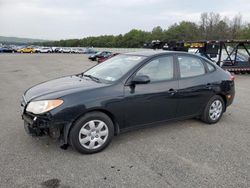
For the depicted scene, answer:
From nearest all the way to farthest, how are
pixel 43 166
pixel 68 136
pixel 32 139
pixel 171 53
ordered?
1. pixel 43 166
2. pixel 68 136
3. pixel 32 139
4. pixel 171 53

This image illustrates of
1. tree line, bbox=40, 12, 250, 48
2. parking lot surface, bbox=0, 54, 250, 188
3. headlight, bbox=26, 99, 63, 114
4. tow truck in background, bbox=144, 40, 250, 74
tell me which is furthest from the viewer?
tree line, bbox=40, 12, 250, 48

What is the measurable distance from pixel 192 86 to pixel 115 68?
1.48 metres

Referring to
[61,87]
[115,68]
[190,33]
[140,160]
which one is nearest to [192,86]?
[115,68]

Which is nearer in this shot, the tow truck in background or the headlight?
the headlight

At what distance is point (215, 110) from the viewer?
5102mm

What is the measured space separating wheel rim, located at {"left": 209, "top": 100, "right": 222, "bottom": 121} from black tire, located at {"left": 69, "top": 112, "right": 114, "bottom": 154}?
2326mm

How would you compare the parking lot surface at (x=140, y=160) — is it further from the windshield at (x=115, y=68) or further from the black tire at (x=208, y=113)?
the windshield at (x=115, y=68)

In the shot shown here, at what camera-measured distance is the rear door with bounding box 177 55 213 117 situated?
4500mm

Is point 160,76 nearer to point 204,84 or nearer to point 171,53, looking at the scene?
point 171,53

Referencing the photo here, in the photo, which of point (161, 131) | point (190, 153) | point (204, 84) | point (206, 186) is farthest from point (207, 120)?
point (206, 186)

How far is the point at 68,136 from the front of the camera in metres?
3.50

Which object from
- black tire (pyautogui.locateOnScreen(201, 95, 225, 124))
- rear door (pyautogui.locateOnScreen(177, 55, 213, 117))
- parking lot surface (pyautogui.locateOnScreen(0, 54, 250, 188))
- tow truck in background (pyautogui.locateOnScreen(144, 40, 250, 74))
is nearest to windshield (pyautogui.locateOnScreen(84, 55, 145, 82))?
rear door (pyautogui.locateOnScreen(177, 55, 213, 117))

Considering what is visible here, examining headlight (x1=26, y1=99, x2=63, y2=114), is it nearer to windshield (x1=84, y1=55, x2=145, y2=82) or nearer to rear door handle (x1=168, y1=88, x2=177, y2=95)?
windshield (x1=84, y1=55, x2=145, y2=82)

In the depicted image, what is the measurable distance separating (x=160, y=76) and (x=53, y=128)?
77.4 inches
